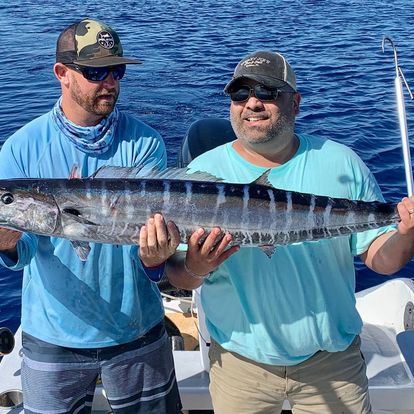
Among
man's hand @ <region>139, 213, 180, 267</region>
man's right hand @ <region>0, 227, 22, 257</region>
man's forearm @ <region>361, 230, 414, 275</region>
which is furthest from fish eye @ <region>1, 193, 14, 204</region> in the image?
man's forearm @ <region>361, 230, 414, 275</region>

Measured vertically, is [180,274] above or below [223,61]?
above

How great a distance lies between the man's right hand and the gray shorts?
1415 mm

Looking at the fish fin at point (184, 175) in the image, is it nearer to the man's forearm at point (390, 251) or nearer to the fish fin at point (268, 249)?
the fish fin at point (268, 249)

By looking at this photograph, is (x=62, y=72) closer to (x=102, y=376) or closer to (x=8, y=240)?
(x=8, y=240)

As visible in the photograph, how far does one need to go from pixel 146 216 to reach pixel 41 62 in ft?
56.8

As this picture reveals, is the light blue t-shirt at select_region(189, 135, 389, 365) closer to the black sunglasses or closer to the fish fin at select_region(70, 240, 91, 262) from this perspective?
the black sunglasses

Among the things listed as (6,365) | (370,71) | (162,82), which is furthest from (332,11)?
(6,365)

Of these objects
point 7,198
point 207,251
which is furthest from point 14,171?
point 207,251

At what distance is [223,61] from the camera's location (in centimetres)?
2009

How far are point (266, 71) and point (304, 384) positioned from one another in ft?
6.03

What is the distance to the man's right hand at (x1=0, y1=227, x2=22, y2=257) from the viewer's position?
3848mm

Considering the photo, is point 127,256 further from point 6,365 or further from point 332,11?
point 332,11

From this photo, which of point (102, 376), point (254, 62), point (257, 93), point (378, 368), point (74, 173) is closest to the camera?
point (257, 93)

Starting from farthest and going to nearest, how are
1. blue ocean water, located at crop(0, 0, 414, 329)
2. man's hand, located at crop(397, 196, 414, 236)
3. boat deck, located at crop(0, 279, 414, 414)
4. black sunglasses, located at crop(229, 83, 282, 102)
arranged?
blue ocean water, located at crop(0, 0, 414, 329), boat deck, located at crop(0, 279, 414, 414), black sunglasses, located at crop(229, 83, 282, 102), man's hand, located at crop(397, 196, 414, 236)
